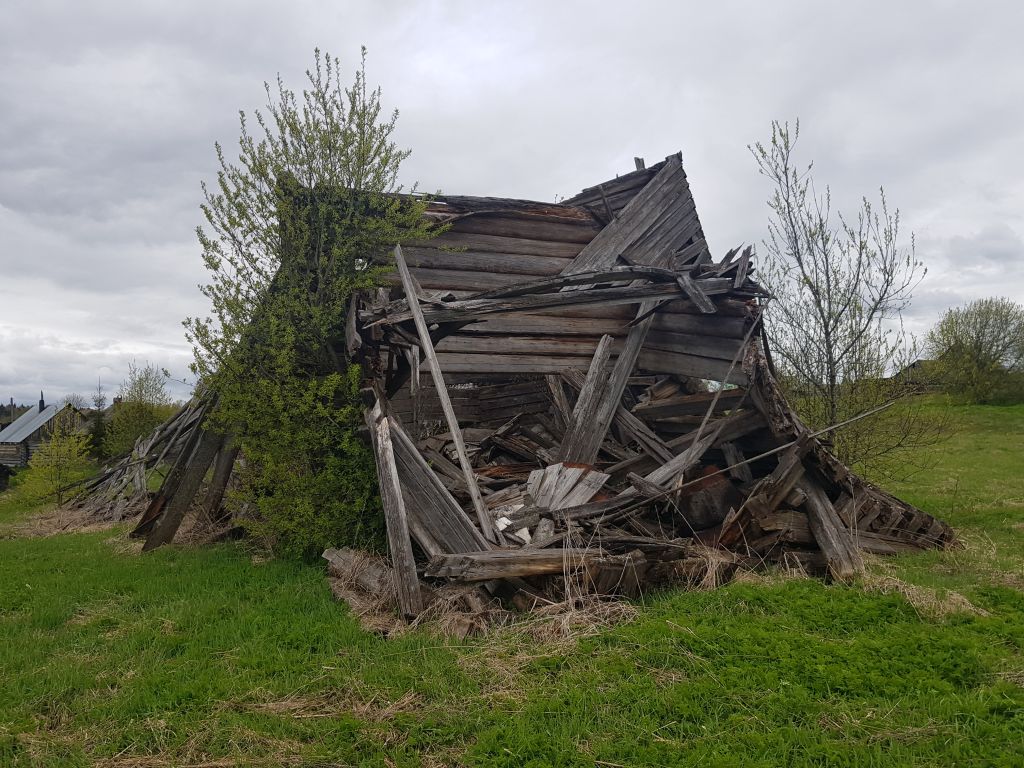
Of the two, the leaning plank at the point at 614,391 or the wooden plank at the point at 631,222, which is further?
the wooden plank at the point at 631,222

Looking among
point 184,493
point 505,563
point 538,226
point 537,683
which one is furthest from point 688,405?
point 184,493

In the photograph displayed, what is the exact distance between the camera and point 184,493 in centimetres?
902

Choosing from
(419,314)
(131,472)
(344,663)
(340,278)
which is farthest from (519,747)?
(131,472)

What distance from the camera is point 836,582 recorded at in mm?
6305

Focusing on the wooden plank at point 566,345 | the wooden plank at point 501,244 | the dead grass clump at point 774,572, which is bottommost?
the dead grass clump at point 774,572

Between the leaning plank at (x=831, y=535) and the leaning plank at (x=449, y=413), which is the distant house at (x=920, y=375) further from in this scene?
the leaning plank at (x=449, y=413)

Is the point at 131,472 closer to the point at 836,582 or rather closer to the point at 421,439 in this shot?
the point at 421,439

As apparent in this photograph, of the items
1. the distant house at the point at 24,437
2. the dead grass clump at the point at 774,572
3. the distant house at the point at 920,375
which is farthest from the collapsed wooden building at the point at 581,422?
the distant house at the point at 24,437

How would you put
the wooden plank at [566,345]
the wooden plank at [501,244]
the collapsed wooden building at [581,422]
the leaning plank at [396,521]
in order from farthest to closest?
the wooden plank at [501,244] → the wooden plank at [566,345] → the collapsed wooden building at [581,422] → the leaning plank at [396,521]

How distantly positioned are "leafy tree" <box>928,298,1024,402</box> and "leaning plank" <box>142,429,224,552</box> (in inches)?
1266

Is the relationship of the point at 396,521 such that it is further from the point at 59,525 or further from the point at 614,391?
the point at 59,525

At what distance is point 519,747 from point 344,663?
164 centimetres

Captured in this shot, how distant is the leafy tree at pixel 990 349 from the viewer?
31469 millimetres

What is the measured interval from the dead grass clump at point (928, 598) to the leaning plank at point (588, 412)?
3.48 m
